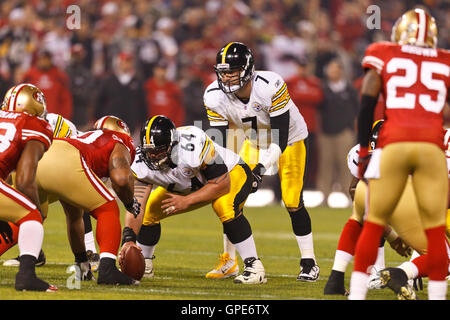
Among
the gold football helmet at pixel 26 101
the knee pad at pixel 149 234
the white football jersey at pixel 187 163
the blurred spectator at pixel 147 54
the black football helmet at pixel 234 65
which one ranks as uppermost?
the blurred spectator at pixel 147 54

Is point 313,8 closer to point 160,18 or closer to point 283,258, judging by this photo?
point 160,18

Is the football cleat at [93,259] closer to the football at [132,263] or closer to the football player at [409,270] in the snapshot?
the football at [132,263]

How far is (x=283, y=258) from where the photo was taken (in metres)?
8.73

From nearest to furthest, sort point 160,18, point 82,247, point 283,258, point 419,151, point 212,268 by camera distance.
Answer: point 419,151 < point 82,247 < point 212,268 < point 283,258 < point 160,18

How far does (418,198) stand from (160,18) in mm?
11858

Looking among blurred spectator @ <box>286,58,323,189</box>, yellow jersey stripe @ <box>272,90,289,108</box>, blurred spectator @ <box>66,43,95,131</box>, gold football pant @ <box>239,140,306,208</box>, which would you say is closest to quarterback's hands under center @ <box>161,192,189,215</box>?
gold football pant @ <box>239,140,306,208</box>

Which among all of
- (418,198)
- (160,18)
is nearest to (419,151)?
(418,198)

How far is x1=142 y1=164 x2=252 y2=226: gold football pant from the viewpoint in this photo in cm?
693

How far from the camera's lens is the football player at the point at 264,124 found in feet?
24.1

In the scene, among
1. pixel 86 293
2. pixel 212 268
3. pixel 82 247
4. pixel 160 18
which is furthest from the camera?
pixel 160 18

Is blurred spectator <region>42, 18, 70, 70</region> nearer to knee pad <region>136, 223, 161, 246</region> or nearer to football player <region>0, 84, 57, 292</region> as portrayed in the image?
knee pad <region>136, 223, 161, 246</region>

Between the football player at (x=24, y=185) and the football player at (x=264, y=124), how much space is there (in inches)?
77.5

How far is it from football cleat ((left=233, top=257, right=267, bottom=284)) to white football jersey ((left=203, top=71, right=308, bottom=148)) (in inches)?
49.9

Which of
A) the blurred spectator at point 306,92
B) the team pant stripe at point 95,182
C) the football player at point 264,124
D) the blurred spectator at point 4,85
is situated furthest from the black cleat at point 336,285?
the blurred spectator at point 4,85
